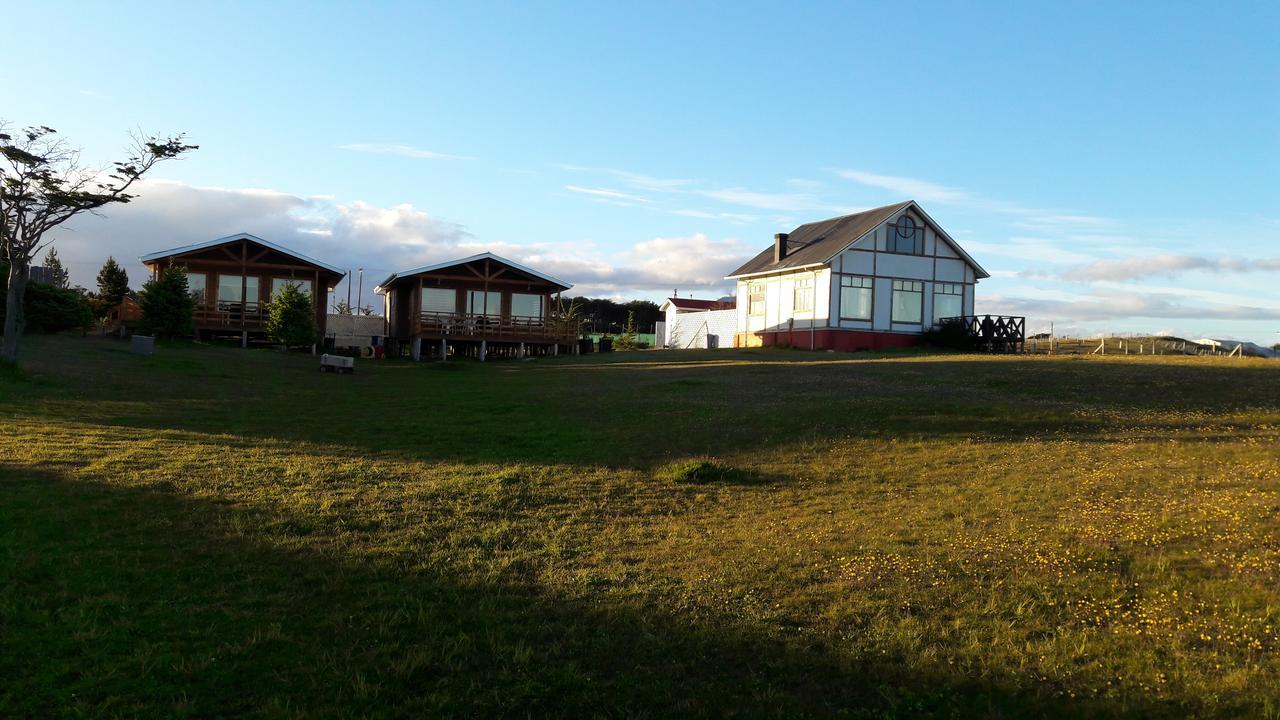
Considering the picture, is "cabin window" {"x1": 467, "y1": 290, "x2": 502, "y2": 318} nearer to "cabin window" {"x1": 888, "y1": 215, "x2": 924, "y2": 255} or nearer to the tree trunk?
"cabin window" {"x1": 888, "y1": 215, "x2": 924, "y2": 255}

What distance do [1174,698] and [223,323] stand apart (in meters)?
39.2

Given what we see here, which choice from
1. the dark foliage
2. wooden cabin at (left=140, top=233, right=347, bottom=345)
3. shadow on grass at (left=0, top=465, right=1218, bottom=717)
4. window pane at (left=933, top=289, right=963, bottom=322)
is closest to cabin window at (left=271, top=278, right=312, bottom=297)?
wooden cabin at (left=140, top=233, right=347, bottom=345)

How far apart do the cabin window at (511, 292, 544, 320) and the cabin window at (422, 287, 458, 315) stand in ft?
9.00

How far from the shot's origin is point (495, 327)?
40344 mm

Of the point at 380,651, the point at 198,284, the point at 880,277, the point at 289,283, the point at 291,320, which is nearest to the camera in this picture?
the point at 380,651

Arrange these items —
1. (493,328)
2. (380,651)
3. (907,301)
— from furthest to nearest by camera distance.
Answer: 1. (493,328)
2. (907,301)
3. (380,651)

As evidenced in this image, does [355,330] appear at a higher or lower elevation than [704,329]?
lower

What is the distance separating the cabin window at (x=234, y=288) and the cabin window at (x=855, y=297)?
85.7ft

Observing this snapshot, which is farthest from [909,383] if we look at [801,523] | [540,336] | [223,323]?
[223,323]

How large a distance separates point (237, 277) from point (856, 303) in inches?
1080

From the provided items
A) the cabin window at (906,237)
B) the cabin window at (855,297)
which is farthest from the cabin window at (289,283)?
the cabin window at (906,237)

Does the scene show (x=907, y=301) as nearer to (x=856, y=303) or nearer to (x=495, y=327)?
(x=856, y=303)

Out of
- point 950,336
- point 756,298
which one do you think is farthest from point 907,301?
point 756,298

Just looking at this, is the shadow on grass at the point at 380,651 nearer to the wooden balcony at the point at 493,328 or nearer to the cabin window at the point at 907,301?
the wooden balcony at the point at 493,328
